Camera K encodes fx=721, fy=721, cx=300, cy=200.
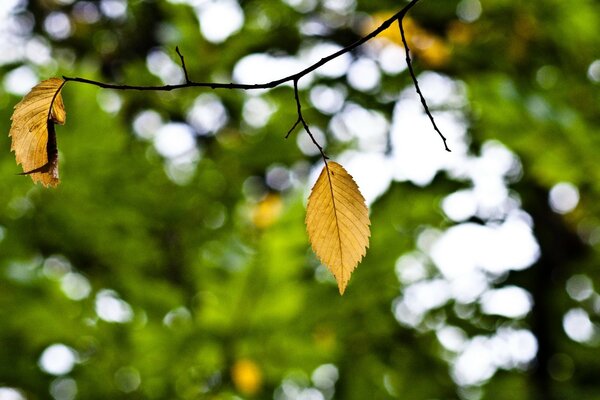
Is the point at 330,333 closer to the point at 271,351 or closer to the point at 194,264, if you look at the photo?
the point at 271,351

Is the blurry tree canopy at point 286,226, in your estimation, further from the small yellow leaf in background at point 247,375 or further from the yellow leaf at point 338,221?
the yellow leaf at point 338,221

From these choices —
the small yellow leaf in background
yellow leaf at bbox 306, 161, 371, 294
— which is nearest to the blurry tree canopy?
the small yellow leaf in background

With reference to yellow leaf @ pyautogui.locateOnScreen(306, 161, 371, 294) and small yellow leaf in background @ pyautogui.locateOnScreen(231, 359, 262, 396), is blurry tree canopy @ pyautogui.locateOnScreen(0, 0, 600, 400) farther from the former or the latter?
yellow leaf @ pyautogui.locateOnScreen(306, 161, 371, 294)

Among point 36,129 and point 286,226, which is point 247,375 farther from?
point 36,129

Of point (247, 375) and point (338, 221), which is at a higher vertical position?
point (338, 221)

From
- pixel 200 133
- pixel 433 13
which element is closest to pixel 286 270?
pixel 433 13

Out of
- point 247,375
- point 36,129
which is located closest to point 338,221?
point 36,129
